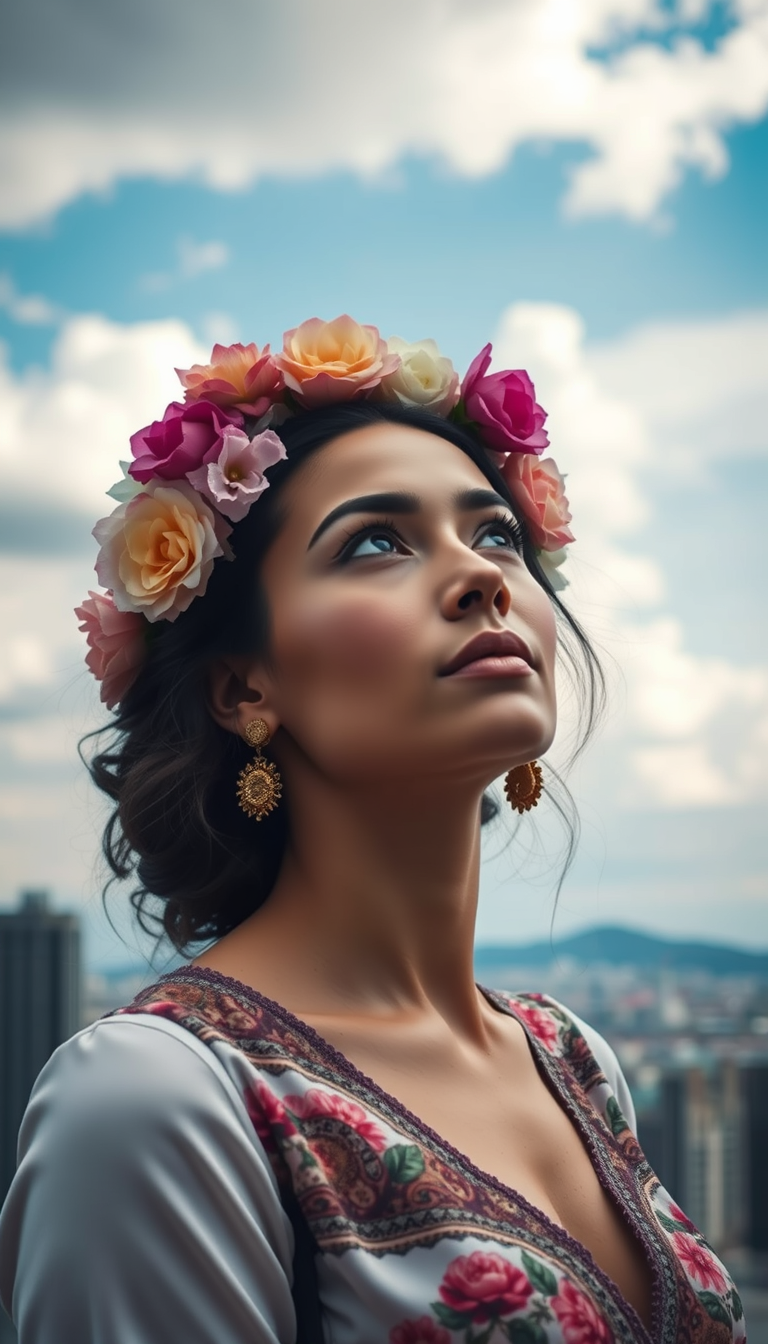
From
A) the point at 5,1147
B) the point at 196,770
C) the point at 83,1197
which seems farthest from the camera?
the point at 5,1147

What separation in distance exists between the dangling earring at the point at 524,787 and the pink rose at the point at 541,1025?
303 millimetres

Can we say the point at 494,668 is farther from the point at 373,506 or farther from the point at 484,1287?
the point at 484,1287

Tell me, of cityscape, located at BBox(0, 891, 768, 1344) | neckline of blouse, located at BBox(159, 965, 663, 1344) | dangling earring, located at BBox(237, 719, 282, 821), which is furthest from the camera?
cityscape, located at BBox(0, 891, 768, 1344)

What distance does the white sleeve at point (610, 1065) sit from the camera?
2090mm

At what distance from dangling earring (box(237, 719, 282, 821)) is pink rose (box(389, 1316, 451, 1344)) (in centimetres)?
60

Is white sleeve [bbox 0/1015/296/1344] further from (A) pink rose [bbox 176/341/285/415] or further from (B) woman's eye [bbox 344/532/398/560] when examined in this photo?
(A) pink rose [bbox 176/341/285/415]

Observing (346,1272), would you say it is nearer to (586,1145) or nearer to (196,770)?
(586,1145)

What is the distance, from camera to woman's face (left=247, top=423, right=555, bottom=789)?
1.63 meters

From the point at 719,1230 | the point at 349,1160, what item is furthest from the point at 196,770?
the point at 719,1230

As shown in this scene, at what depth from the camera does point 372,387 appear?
1.92m

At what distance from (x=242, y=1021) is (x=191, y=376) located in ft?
2.70

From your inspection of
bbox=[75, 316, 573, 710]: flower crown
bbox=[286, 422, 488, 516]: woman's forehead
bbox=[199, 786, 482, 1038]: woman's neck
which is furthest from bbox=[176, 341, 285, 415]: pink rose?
bbox=[199, 786, 482, 1038]: woman's neck

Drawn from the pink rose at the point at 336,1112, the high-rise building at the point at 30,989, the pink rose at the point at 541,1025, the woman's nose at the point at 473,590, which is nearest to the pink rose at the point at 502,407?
the woman's nose at the point at 473,590

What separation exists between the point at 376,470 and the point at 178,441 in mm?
253
